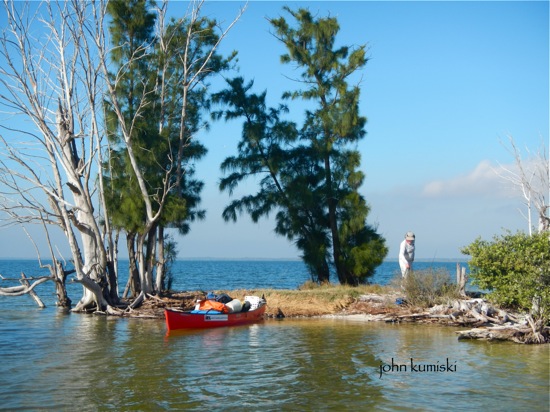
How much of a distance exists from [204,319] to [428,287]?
304 inches

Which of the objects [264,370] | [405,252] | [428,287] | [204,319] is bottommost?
[264,370]

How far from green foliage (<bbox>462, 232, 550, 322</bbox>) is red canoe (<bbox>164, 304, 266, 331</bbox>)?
775cm

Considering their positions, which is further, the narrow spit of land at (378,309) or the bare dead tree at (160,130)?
the bare dead tree at (160,130)

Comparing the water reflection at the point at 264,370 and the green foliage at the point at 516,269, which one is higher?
the green foliage at the point at 516,269

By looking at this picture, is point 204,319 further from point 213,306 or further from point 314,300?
point 314,300

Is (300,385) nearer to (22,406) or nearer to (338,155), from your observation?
(22,406)

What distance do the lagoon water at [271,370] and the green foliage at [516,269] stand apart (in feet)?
4.59

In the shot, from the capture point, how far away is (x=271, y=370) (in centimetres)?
1366

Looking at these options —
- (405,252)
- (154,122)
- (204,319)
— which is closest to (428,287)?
(405,252)

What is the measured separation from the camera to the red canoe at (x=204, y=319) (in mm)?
19359

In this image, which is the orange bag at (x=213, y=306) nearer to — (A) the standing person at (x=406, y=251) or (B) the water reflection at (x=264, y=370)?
(B) the water reflection at (x=264, y=370)

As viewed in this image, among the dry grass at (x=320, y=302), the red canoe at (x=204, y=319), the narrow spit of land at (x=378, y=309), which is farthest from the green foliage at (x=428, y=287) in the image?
the red canoe at (x=204, y=319)

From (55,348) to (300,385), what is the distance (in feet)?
26.7

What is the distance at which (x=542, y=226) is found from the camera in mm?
21391
